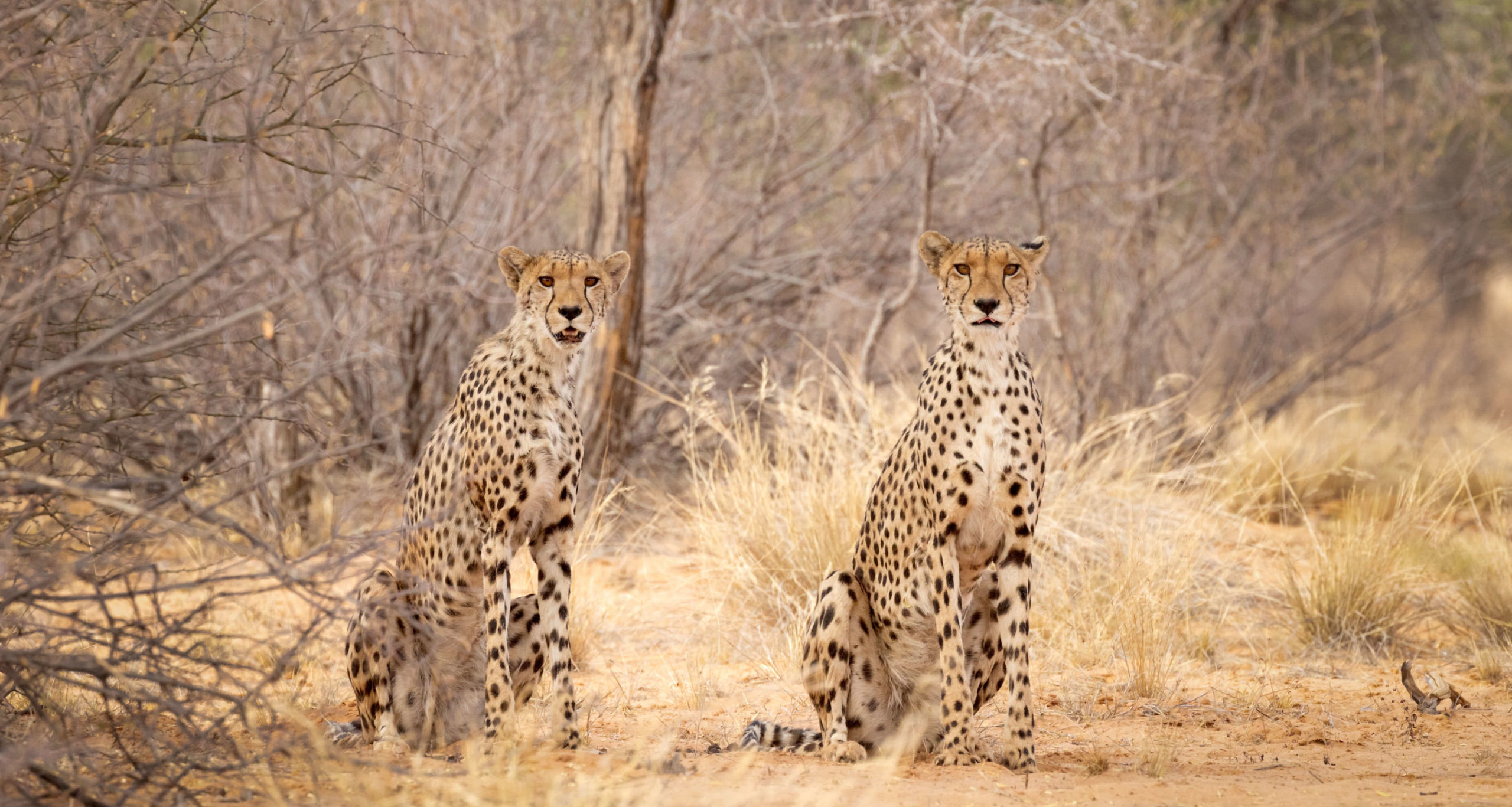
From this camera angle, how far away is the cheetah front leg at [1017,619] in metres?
3.85

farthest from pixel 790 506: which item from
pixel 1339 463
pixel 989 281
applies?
pixel 1339 463

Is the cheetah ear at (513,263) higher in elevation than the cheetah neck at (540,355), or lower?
higher

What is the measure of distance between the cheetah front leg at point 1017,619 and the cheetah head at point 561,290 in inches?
51.3

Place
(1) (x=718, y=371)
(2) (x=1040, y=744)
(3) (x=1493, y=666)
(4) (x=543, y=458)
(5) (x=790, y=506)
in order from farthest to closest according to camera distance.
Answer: (1) (x=718, y=371) < (5) (x=790, y=506) < (3) (x=1493, y=666) < (2) (x=1040, y=744) < (4) (x=543, y=458)

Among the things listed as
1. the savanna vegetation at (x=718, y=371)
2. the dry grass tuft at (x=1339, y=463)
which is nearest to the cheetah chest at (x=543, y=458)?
the savanna vegetation at (x=718, y=371)

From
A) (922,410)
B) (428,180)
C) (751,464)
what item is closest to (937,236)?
(922,410)

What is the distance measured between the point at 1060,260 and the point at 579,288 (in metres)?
6.29

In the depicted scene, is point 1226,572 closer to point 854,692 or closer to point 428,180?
point 854,692

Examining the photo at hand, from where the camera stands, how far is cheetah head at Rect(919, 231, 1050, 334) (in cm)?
380

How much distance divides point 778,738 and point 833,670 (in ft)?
0.92

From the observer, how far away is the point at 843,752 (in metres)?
3.92

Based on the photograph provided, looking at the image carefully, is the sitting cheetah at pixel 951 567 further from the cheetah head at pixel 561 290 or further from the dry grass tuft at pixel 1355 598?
the dry grass tuft at pixel 1355 598

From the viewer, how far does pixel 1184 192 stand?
1151cm

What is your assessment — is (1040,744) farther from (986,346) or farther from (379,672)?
(379,672)
